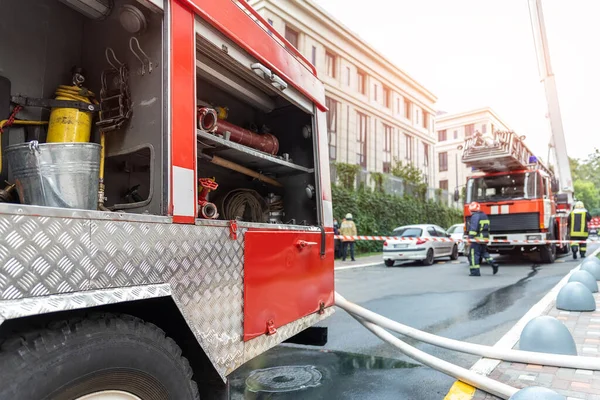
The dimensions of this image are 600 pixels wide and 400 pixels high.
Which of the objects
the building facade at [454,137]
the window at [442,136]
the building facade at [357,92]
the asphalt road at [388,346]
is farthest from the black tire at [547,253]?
the window at [442,136]

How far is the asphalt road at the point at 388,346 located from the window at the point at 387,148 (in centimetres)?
2127

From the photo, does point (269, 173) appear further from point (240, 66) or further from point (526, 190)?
point (526, 190)

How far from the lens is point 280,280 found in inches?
113

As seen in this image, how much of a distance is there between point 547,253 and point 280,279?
42.2ft

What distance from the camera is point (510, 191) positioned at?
42.4 feet

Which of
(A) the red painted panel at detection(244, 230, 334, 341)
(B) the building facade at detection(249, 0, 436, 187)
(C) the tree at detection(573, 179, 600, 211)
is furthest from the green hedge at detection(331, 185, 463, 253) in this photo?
(C) the tree at detection(573, 179, 600, 211)

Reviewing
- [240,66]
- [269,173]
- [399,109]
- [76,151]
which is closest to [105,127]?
[76,151]

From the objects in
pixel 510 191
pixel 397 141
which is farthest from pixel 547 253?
pixel 397 141

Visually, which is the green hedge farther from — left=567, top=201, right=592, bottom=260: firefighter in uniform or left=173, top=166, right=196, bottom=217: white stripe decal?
left=173, top=166, right=196, bottom=217: white stripe decal

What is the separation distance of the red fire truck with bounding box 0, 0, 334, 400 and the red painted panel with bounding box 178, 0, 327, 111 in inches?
0.5

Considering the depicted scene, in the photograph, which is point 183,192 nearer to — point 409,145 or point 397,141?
point 397,141

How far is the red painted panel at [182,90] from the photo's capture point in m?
2.12

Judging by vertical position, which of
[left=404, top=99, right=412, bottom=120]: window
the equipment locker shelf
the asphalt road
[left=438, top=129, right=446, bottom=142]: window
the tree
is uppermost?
[left=438, top=129, right=446, bottom=142]: window

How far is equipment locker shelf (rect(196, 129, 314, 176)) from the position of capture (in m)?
2.60
